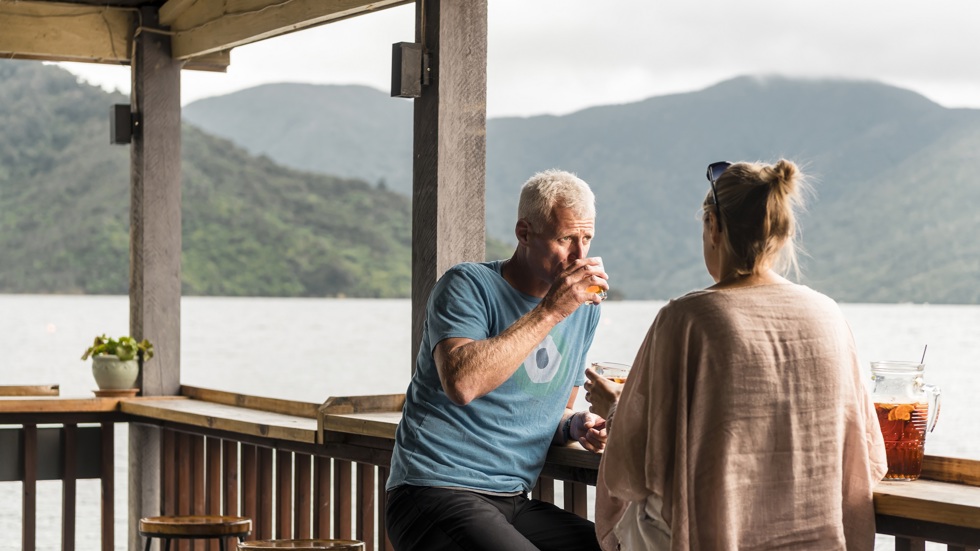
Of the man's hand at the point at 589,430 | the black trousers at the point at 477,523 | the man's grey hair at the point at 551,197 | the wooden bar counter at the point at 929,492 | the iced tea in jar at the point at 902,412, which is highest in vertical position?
the man's grey hair at the point at 551,197

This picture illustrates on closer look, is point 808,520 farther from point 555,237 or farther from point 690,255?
point 690,255

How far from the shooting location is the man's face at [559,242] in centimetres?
243

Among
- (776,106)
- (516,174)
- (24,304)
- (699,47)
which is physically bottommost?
(24,304)

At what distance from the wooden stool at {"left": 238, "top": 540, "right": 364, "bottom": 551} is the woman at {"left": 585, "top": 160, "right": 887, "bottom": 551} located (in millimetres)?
1123

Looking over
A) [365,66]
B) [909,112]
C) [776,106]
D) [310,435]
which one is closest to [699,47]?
[776,106]

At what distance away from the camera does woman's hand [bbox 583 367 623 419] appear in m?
2.28

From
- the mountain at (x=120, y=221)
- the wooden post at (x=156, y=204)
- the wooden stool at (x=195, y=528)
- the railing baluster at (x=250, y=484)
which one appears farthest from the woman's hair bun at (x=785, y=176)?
the mountain at (x=120, y=221)

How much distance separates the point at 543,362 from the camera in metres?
2.49

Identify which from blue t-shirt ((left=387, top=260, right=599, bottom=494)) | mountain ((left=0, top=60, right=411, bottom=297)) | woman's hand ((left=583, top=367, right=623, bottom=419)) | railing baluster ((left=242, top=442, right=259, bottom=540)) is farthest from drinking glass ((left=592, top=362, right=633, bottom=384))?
mountain ((left=0, top=60, right=411, bottom=297))

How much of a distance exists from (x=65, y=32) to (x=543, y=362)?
306 cm

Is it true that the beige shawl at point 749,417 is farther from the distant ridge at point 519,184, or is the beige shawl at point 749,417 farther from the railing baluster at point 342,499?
the distant ridge at point 519,184

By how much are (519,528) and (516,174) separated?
147ft

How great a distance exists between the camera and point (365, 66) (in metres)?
68.2

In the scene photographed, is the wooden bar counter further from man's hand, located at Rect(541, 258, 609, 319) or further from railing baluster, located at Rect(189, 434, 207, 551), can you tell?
railing baluster, located at Rect(189, 434, 207, 551)
